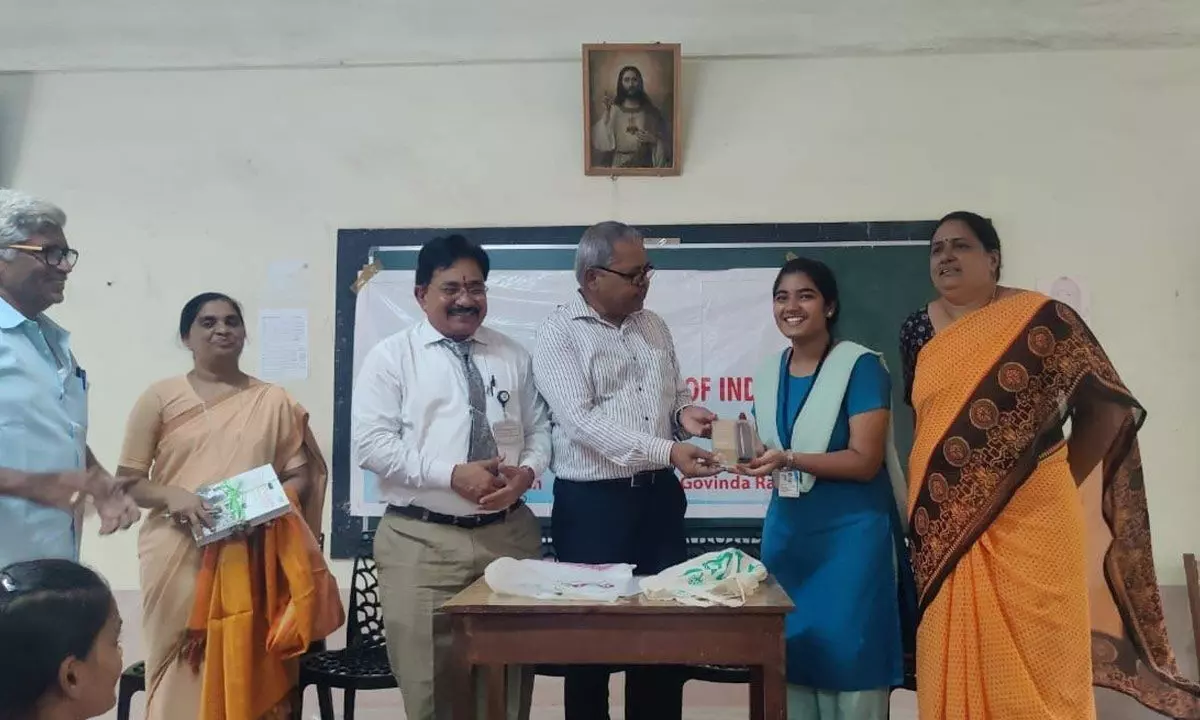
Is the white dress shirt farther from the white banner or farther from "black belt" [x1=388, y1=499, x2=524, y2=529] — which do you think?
the white banner

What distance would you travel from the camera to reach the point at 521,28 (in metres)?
3.43

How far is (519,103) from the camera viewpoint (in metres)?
3.41

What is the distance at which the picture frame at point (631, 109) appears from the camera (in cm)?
330

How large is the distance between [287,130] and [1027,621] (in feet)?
10.0

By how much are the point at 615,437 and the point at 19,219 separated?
140cm

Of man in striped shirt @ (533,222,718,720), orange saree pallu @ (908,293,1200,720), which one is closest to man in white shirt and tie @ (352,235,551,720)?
man in striped shirt @ (533,222,718,720)

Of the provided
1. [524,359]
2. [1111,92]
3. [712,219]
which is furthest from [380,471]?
[1111,92]

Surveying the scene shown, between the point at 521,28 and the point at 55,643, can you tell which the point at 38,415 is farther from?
the point at 521,28

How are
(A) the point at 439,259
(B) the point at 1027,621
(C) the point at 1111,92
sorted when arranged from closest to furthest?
1. (B) the point at 1027,621
2. (A) the point at 439,259
3. (C) the point at 1111,92

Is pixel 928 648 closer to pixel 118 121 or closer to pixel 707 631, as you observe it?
pixel 707 631

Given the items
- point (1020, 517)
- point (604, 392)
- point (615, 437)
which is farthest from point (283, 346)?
point (1020, 517)

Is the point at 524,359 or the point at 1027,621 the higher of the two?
the point at 524,359

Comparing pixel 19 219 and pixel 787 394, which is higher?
Result: pixel 19 219

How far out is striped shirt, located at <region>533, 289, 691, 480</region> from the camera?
2.03 metres
